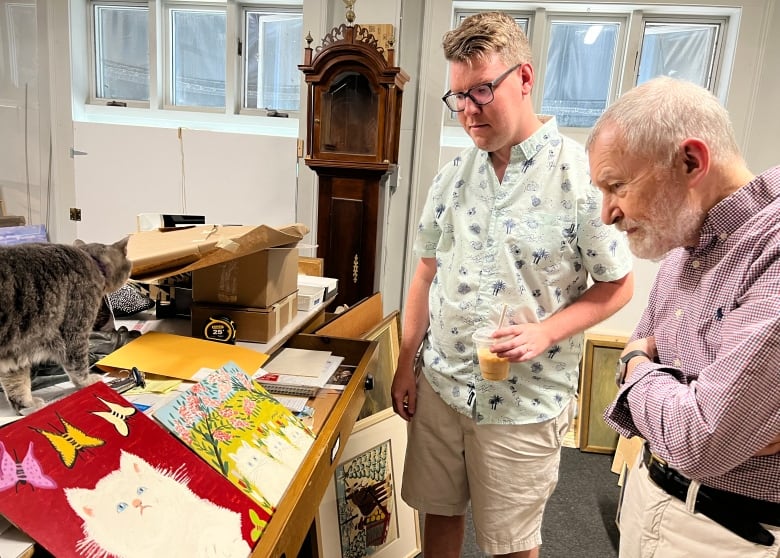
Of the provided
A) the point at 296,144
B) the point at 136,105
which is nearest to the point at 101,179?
the point at 136,105

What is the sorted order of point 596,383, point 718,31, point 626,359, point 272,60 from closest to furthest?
point 626,359
point 596,383
point 718,31
point 272,60

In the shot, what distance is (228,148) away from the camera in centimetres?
291

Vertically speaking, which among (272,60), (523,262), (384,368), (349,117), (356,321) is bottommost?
(384,368)

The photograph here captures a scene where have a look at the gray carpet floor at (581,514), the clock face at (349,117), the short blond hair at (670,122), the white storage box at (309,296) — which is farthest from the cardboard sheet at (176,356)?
the clock face at (349,117)

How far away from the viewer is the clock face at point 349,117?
7.85ft

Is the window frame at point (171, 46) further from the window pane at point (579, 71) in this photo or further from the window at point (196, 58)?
the window pane at point (579, 71)

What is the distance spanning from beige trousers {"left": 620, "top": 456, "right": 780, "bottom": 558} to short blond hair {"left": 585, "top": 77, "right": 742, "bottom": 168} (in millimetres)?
561

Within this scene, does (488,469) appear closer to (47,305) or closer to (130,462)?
(130,462)

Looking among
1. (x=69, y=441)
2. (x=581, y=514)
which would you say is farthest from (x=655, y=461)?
(x=581, y=514)

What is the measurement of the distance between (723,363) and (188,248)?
2.95ft

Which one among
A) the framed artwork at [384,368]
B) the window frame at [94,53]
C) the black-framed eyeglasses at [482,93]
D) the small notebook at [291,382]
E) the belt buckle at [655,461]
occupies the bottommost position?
the framed artwork at [384,368]

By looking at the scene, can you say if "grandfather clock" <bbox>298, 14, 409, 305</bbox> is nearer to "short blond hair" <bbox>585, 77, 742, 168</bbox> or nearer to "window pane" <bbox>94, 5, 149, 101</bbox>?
"window pane" <bbox>94, 5, 149, 101</bbox>

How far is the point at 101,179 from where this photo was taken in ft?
10.0

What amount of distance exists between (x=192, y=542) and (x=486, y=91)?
0.97 meters
